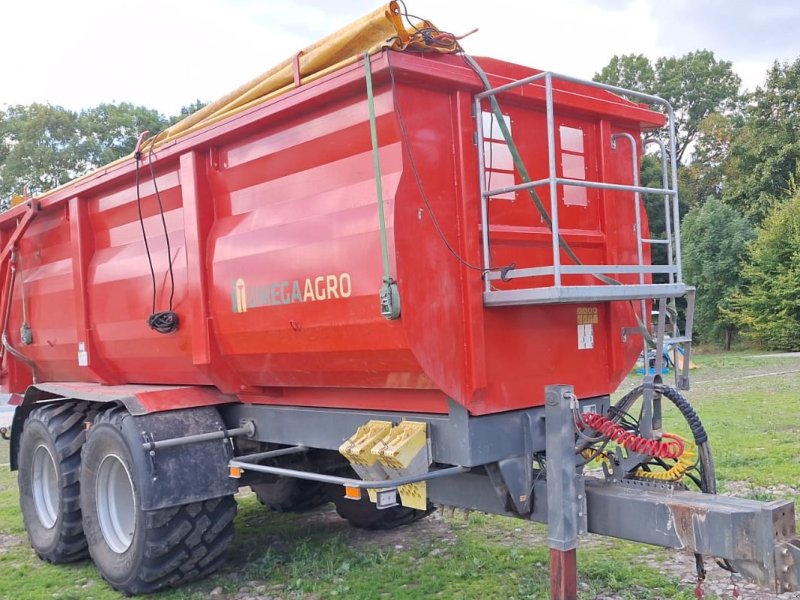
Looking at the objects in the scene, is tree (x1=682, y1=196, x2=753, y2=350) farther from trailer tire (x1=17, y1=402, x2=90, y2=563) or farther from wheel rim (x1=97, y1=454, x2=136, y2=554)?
wheel rim (x1=97, y1=454, x2=136, y2=554)

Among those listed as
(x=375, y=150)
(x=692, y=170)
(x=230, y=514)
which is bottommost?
(x=230, y=514)

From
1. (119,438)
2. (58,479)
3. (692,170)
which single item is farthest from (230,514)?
(692,170)

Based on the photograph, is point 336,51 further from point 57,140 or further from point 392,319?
point 57,140

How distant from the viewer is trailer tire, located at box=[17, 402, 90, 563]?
17.9ft

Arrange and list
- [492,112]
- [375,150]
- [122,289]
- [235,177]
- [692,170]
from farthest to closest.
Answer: [692,170] → [122,289] → [235,177] → [492,112] → [375,150]

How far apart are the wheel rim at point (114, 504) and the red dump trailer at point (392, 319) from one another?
2 cm

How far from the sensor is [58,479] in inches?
217

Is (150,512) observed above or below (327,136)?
below

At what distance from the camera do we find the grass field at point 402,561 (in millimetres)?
4633

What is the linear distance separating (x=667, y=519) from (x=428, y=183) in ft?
5.63

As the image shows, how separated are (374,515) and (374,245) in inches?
118

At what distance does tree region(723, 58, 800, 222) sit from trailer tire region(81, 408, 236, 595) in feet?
96.6

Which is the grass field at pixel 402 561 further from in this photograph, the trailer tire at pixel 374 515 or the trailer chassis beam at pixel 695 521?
the trailer chassis beam at pixel 695 521

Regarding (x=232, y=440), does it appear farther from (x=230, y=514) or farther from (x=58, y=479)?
(x=58, y=479)
